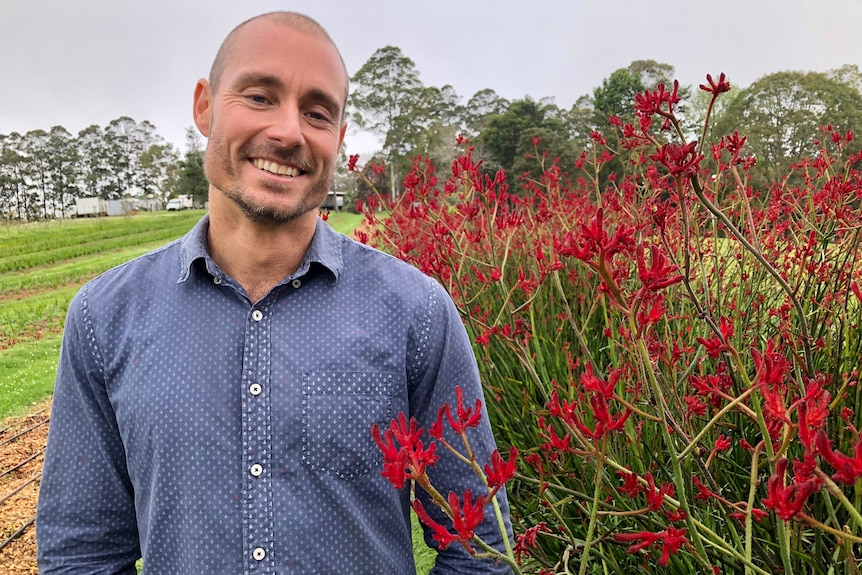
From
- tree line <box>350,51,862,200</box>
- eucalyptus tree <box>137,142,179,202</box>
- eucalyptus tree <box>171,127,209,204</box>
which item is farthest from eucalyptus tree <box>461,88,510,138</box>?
eucalyptus tree <box>137,142,179,202</box>

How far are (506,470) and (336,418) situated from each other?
0.66 m

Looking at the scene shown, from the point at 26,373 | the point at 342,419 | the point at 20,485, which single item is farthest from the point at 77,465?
the point at 26,373

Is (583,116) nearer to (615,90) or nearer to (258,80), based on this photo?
(615,90)

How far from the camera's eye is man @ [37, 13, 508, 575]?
1.29 metres

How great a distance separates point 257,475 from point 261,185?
62cm

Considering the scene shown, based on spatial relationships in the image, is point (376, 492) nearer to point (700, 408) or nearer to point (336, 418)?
point (336, 418)

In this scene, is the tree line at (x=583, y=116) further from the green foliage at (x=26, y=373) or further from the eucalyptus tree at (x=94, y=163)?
the eucalyptus tree at (x=94, y=163)

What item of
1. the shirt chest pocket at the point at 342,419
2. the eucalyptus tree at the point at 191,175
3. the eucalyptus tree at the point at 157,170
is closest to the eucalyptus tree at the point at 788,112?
the shirt chest pocket at the point at 342,419

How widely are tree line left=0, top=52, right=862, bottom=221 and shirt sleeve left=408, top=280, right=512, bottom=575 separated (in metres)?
0.71

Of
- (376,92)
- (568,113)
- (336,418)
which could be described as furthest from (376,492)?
(376,92)

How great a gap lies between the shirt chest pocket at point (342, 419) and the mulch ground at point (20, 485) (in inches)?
107

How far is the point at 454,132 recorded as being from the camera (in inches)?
1135

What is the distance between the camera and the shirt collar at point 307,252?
1.40 metres

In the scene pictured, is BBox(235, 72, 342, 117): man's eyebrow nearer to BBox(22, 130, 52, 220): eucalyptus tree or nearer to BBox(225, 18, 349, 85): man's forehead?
BBox(225, 18, 349, 85): man's forehead
